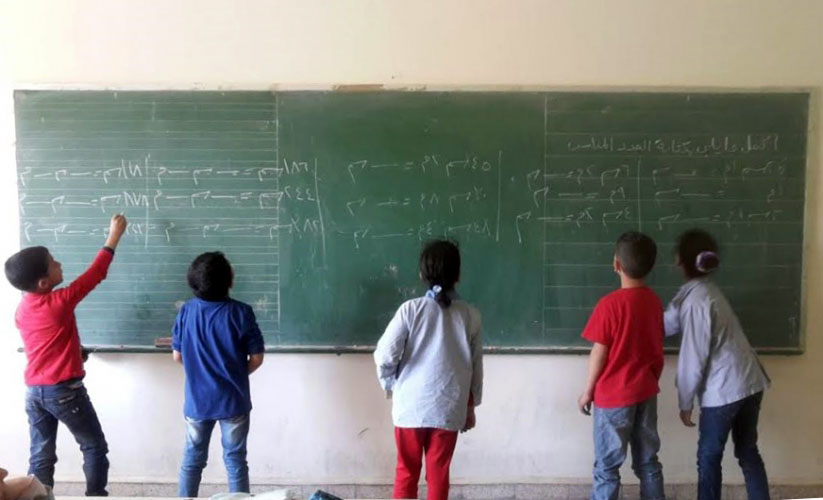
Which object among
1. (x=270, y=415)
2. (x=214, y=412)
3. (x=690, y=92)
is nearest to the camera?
(x=214, y=412)

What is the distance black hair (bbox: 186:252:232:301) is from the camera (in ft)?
8.75

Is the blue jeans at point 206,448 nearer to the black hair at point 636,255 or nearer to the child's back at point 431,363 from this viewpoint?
the child's back at point 431,363

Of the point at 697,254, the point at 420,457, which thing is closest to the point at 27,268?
Answer: the point at 420,457

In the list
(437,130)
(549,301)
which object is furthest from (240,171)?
(549,301)

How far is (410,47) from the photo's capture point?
10.3 ft

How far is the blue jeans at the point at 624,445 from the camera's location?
→ 109 inches

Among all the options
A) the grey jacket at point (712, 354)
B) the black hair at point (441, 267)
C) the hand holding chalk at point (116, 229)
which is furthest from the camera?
the hand holding chalk at point (116, 229)

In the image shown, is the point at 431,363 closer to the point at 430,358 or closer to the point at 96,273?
the point at 430,358

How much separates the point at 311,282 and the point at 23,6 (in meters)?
1.95

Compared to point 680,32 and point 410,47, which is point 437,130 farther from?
point 680,32

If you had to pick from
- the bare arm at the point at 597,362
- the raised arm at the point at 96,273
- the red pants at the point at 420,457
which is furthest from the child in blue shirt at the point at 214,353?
the bare arm at the point at 597,362

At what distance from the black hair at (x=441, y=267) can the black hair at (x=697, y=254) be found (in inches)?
44.4

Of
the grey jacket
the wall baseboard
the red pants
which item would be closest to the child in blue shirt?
the wall baseboard

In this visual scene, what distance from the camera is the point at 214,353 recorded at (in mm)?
2738
